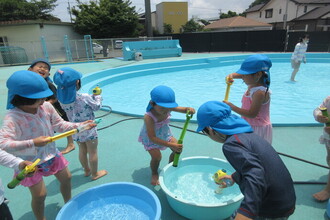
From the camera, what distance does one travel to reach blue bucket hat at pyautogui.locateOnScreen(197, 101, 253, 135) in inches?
56.6

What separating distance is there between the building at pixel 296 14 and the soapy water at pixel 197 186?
27.4 meters

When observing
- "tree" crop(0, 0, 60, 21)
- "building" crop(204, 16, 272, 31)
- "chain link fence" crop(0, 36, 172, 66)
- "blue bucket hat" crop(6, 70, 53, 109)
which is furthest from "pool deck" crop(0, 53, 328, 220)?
"building" crop(204, 16, 272, 31)

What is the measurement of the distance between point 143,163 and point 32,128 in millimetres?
1619

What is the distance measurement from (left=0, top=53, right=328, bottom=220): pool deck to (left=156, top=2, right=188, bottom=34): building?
33.5 metres

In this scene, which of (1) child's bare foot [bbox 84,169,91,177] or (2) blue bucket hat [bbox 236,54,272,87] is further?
(1) child's bare foot [bbox 84,169,91,177]

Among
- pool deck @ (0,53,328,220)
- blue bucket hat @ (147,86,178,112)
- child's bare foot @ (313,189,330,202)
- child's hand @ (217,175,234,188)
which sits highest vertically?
blue bucket hat @ (147,86,178,112)

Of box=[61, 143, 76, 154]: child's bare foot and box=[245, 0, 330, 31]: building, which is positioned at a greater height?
box=[245, 0, 330, 31]: building

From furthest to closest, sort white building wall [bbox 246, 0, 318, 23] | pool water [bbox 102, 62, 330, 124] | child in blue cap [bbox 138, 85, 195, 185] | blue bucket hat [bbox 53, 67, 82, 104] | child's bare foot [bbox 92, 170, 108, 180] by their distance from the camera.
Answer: white building wall [bbox 246, 0, 318, 23] → pool water [bbox 102, 62, 330, 124] → child's bare foot [bbox 92, 170, 108, 180] → blue bucket hat [bbox 53, 67, 82, 104] → child in blue cap [bbox 138, 85, 195, 185]

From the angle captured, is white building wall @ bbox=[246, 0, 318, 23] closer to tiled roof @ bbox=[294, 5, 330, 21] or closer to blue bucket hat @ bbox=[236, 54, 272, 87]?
tiled roof @ bbox=[294, 5, 330, 21]

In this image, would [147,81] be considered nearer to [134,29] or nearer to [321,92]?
[321,92]

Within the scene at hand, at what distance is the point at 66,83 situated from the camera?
2379 millimetres

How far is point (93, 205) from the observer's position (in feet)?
6.88

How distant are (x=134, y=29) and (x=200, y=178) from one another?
20754 mm

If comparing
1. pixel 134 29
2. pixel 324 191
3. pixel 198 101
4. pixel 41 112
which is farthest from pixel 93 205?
pixel 134 29
